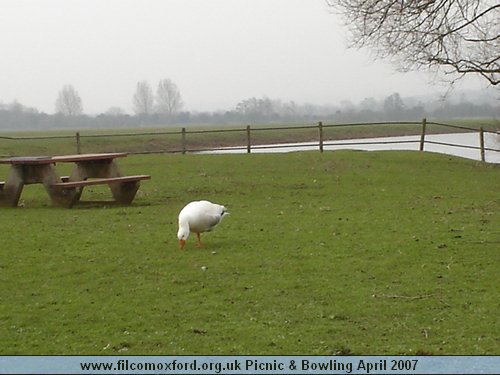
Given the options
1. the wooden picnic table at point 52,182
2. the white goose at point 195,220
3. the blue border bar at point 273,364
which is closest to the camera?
the blue border bar at point 273,364

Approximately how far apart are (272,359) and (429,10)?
44.1 ft

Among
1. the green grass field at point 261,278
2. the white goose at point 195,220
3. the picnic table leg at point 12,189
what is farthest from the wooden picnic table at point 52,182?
the white goose at point 195,220

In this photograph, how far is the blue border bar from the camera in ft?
15.1

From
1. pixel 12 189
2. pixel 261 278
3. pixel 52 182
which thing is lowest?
pixel 261 278

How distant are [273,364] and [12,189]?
10.3 metres

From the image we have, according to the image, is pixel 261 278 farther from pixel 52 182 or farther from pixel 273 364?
pixel 52 182

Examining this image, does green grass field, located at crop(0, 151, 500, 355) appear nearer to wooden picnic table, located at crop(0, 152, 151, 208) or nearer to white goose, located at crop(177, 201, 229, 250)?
white goose, located at crop(177, 201, 229, 250)

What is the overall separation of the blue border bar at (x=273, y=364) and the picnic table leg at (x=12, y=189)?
30.4ft

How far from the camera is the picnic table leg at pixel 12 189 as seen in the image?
552 inches

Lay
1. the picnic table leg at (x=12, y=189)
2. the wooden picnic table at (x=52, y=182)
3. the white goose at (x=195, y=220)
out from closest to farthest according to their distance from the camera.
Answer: the white goose at (x=195, y=220), the wooden picnic table at (x=52, y=182), the picnic table leg at (x=12, y=189)

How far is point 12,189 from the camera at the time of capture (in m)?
14.1

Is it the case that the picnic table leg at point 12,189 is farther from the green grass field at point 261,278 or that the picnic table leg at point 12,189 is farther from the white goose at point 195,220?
the white goose at point 195,220

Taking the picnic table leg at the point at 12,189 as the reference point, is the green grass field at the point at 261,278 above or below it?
below

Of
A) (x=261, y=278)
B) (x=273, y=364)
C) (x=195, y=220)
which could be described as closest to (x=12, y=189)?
(x=195, y=220)
